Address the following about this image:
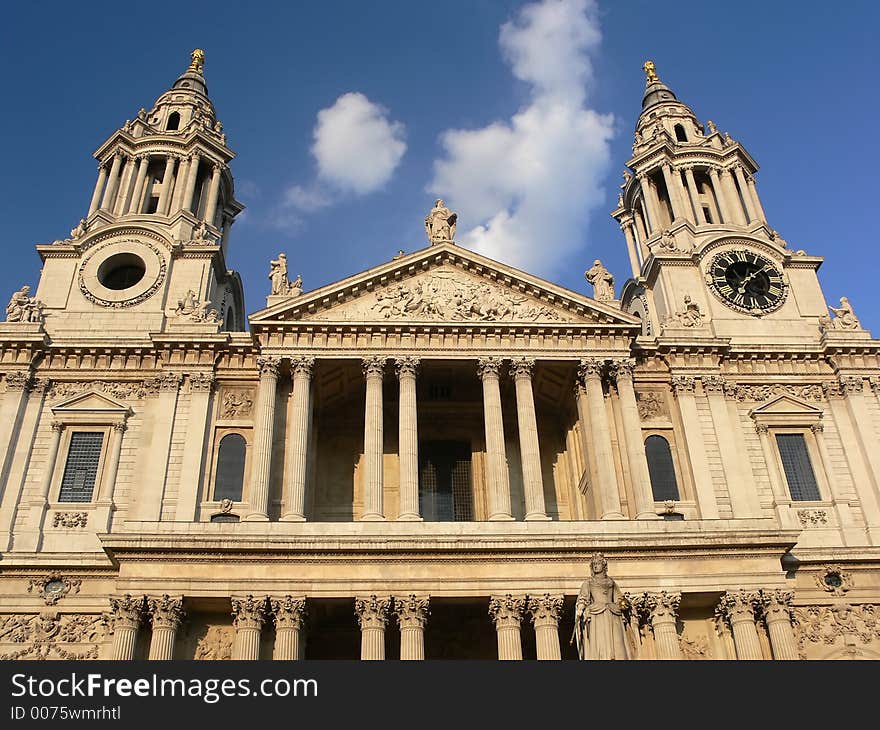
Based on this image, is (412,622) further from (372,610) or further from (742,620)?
(742,620)

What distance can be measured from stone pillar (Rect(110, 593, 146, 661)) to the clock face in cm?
2667

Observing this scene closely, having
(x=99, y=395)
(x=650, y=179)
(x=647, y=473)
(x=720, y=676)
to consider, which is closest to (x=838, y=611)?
(x=647, y=473)

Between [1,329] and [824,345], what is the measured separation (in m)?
32.2

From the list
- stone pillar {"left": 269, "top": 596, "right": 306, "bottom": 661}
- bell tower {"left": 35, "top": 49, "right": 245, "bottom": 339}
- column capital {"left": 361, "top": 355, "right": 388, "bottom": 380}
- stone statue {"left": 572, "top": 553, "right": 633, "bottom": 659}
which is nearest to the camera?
stone statue {"left": 572, "top": 553, "right": 633, "bottom": 659}

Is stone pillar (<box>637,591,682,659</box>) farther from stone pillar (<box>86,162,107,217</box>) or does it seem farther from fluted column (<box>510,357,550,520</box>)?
stone pillar (<box>86,162,107,217</box>)

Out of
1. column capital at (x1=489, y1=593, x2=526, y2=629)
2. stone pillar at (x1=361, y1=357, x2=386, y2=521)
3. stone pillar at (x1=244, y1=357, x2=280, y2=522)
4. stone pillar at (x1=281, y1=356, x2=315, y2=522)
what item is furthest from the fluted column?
stone pillar at (x1=244, y1=357, x2=280, y2=522)

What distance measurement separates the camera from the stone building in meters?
27.1

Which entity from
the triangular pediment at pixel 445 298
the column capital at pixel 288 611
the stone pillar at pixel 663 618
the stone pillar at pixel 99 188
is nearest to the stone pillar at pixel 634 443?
the triangular pediment at pixel 445 298

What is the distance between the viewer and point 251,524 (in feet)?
91.0

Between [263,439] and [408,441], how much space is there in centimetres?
499

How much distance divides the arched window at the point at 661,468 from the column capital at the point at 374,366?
10.2m

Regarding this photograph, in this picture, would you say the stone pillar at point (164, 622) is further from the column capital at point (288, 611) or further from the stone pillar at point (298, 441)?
the stone pillar at point (298, 441)

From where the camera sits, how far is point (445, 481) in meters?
34.9

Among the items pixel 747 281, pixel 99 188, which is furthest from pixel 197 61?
pixel 747 281
